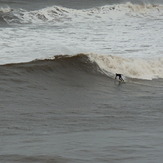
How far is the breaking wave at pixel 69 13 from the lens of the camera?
28.5 meters

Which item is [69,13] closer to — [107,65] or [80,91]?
[107,65]

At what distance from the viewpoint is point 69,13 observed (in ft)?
102

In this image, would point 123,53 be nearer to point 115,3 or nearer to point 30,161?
point 30,161

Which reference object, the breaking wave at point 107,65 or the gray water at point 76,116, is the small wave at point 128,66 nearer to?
the breaking wave at point 107,65

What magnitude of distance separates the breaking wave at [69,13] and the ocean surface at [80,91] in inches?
11.2

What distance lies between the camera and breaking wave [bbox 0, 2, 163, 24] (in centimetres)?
2850

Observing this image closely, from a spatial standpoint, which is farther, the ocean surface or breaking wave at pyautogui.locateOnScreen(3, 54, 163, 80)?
breaking wave at pyautogui.locateOnScreen(3, 54, 163, 80)

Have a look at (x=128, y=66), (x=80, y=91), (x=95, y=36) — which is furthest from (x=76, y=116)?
(x=95, y=36)

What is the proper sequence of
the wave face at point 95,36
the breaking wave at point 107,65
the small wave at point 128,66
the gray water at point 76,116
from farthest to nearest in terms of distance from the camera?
1. the wave face at point 95,36
2. the small wave at point 128,66
3. the breaking wave at point 107,65
4. the gray water at point 76,116

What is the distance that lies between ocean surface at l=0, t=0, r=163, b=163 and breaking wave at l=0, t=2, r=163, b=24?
284mm

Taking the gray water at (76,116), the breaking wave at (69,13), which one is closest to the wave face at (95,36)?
the breaking wave at (69,13)

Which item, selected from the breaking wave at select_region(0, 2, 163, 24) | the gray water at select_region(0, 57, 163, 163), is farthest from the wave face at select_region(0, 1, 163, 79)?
the gray water at select_region(0, 57, 163, 163)

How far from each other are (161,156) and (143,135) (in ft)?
4.18

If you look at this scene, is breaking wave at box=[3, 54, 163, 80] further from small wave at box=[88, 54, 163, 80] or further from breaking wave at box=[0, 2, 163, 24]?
breaking wave at box=[0, 2, 163, 24]
